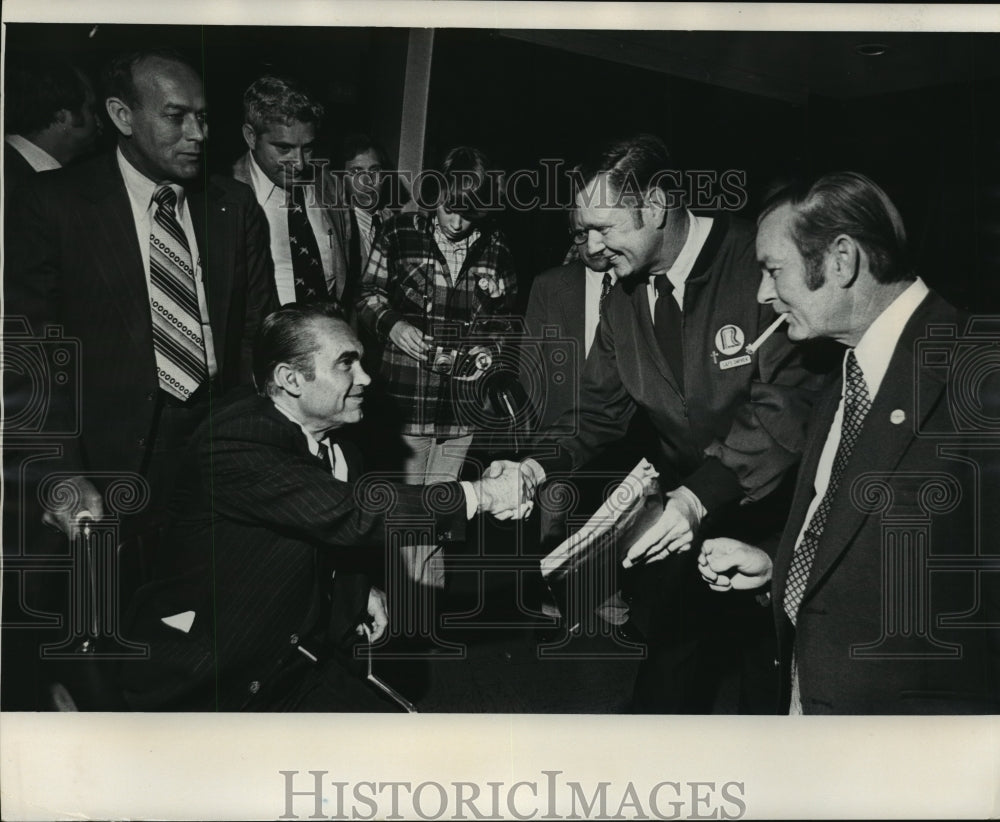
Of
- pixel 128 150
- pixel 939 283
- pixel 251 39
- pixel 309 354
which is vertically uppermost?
pixel 251 39

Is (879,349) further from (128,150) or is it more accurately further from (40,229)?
(40,229)

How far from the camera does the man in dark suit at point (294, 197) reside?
372 centimetres

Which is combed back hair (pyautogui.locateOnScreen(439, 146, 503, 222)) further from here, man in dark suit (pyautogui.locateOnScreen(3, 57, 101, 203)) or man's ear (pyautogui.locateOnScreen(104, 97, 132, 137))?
man in dark suit (pyautogui.locateOnScreen(3, 57, 101, 203))

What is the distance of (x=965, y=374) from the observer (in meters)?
3.79

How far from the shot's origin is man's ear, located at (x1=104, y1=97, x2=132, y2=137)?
3.71 meters

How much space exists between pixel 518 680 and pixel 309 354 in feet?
4.15

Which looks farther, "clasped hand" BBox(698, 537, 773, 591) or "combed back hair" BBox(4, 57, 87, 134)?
"clasped hand" BBox(698, 537, 773, 591)

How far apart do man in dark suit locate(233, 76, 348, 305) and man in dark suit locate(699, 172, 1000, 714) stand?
1.39 m

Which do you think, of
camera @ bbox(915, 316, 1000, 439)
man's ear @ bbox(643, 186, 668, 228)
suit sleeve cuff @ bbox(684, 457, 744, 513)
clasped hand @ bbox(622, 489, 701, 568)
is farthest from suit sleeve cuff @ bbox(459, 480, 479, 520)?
camera @ bbox(915, 316, 1000, 439)

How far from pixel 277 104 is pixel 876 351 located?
2087 mm

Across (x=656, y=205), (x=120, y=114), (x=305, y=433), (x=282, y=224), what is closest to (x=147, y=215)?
(x=120, y=114)

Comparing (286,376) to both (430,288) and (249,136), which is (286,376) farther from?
(249,136)

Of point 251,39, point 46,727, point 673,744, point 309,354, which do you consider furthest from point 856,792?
point 251,39

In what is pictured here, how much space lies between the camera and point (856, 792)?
3.85 m
